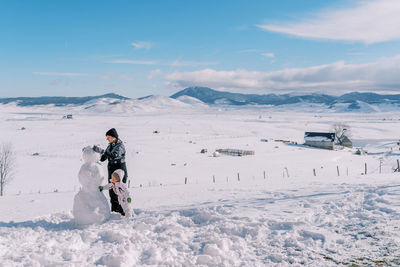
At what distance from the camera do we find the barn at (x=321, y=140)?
2283 inches

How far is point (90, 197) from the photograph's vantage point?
7.31m

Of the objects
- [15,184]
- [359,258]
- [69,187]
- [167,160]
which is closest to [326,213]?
[359,258]

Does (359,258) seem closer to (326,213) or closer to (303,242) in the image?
(303,242)

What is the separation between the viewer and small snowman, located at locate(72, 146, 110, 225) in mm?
7211

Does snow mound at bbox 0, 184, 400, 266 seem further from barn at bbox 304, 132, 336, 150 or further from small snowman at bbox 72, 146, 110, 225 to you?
barn at bbox 304, 132, 336, 150

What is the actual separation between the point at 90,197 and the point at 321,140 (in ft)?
190

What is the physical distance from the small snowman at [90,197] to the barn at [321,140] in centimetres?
5697

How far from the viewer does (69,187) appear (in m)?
26.0

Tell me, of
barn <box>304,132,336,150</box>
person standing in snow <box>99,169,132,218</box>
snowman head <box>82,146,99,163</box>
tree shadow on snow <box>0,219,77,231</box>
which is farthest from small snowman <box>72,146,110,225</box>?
barn <box>304,132,336,150</box>

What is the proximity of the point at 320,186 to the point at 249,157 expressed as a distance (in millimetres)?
32618

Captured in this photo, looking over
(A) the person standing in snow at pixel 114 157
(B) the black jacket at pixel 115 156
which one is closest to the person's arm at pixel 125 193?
(A) the person standing in snow at pixel 114 157

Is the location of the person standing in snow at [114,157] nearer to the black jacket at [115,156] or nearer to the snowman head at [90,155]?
the black jacket at [115,156]

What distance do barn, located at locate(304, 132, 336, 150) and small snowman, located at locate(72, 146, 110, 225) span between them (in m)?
57.0

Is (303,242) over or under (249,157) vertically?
over
